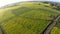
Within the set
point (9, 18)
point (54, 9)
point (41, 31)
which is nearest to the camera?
point (41, 31)

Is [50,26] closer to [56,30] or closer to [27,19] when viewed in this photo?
[56,30]

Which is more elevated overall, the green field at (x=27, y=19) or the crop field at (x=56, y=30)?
the green field at (x=27, y=19)

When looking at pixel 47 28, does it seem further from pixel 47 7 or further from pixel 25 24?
pixel 47 7

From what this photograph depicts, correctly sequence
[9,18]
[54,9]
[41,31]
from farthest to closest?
[54,9] → [9,18] → [41,31]

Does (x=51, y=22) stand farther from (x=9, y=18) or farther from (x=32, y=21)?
(x=9, y=18)

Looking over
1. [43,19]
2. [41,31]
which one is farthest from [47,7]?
[41,31]

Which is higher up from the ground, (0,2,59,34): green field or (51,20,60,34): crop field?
(0,2,59,34): green field

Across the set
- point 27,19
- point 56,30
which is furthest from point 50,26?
point 27,19

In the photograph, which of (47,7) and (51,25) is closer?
(51,25)
